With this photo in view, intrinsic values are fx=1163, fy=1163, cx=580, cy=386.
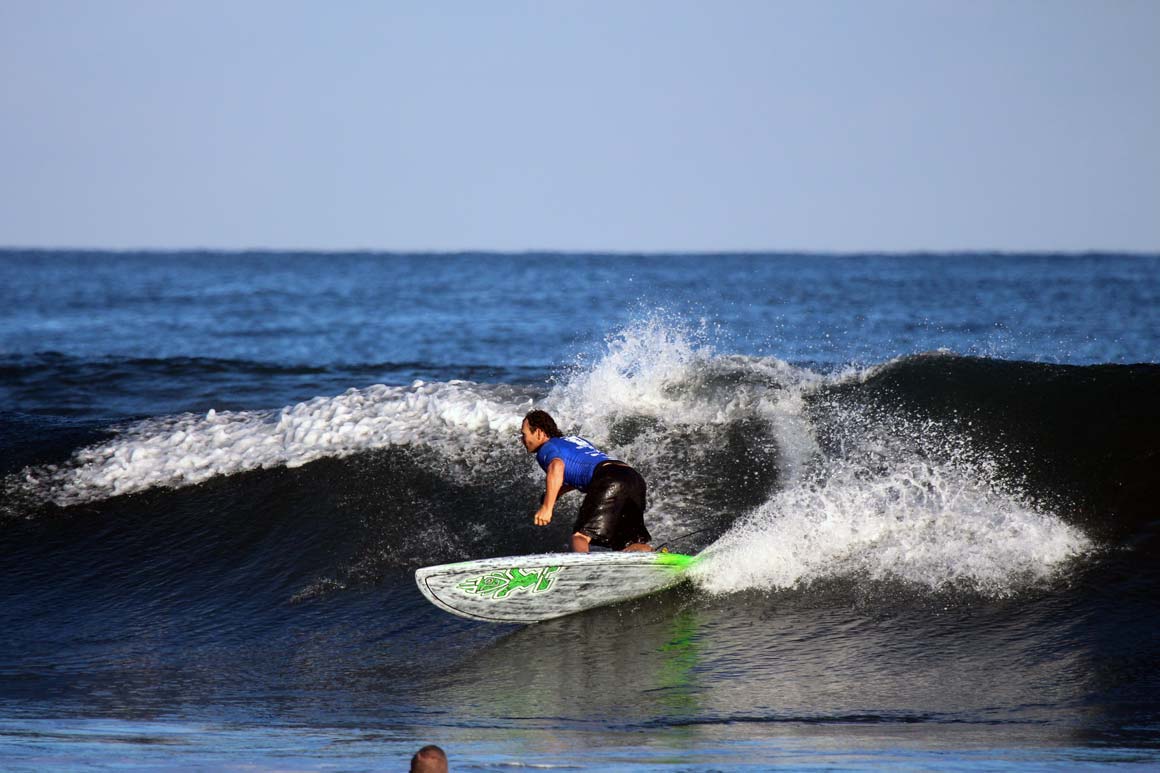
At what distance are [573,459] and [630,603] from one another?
1109 millimetres

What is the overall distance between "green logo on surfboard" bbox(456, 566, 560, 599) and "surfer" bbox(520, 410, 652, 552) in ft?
1.21

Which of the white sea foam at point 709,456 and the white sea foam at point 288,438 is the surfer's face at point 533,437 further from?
the white sea foam at point 288,438

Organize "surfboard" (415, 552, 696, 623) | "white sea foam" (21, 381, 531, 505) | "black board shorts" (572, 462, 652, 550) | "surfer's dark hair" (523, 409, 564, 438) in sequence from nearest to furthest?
"surfboard" (415, 552, 696, 623), "black board shorts" (572, 462, 652, 550), "surfer's dark hair" (523, 409, 564, 438), "white sea foam" (21, 381, 531, 505)

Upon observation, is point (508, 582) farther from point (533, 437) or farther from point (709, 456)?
point (709, 456)

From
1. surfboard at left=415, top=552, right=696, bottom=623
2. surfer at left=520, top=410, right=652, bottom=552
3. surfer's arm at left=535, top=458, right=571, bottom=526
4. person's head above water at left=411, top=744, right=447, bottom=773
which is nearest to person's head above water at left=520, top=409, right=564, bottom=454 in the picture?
surfer at left=520, top=410, right=652, bottom=552

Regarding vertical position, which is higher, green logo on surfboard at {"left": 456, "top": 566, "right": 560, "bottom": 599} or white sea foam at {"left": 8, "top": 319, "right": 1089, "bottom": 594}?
white sea foam at {"left": 8, "top": 319, "right": 1089, "bottom": 594}

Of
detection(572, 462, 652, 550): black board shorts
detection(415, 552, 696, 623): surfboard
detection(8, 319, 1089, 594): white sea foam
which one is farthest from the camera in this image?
detection(8, 319, 1089, 594): white sea foam

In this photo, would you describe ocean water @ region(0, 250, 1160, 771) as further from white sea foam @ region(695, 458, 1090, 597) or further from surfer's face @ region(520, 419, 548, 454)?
surfer's face @ region(520, 419, 548, 454)

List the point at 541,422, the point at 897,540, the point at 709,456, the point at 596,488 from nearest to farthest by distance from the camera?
the point at 596,488 → the point at 541,422 → the point at 897,540 → the point at 709,456

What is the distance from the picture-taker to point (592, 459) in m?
8.41

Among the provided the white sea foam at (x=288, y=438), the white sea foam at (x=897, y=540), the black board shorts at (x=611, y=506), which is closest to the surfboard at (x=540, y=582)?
the black board shorts at (x=611, y=506)

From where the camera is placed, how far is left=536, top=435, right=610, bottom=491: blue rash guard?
8.39m

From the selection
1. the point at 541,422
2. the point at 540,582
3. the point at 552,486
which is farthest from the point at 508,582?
the point at 541,422

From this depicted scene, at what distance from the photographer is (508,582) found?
792cm
